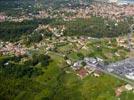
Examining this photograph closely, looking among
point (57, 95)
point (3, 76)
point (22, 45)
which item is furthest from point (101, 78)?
point (22, 45)

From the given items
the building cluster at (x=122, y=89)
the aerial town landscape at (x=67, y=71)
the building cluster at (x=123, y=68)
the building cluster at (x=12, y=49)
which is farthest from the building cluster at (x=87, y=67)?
the building cluster at (x=12, y=49)

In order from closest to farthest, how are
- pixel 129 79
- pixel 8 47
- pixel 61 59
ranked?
pixel 129 79 < pixel 61 59 < pixel 8 47

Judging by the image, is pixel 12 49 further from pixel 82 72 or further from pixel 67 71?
pixel 82 72

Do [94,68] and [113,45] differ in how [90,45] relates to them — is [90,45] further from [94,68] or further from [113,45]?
[94,68]

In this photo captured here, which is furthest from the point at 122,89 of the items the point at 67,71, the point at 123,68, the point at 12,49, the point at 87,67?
the point at 12,49

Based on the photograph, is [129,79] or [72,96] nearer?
[72,96]

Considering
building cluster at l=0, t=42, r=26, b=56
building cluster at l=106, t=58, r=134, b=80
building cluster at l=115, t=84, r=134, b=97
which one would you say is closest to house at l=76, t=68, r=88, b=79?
building cluster at l=106, t=58, r=134, b=80
